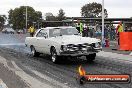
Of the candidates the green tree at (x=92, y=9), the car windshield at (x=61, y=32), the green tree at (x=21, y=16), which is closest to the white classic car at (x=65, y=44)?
the car windshield at (x=61, y=32)

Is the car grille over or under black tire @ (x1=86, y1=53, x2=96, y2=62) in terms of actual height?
over

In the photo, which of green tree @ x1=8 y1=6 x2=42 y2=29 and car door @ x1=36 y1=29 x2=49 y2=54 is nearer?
car door @ x1=36 y1=29 x2=49 y2=54

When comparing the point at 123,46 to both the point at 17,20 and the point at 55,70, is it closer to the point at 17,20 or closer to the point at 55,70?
the point at 55,70

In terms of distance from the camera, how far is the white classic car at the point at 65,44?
46.6 ft

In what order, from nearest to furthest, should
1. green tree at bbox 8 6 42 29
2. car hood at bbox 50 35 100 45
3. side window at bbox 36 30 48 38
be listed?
car hood at bbox 50 35 100 45, side window at bbox 36 30 48 38, green tree at bbox 8 6 42 29

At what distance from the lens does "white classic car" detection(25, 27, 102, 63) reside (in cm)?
1420

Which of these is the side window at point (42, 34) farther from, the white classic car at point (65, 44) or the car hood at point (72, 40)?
the car hood at point (72, 40)

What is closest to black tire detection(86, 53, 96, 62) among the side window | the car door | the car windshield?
the car windshield

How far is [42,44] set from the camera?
16.3 metres

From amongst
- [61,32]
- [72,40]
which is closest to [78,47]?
[72,40]

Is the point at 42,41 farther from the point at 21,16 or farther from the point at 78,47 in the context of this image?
the point at 21,16

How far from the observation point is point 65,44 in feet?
46.4

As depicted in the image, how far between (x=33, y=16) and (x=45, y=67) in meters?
107

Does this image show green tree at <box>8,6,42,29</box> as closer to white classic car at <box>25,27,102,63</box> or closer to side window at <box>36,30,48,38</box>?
side window at <box>36,30,48,38</box>
